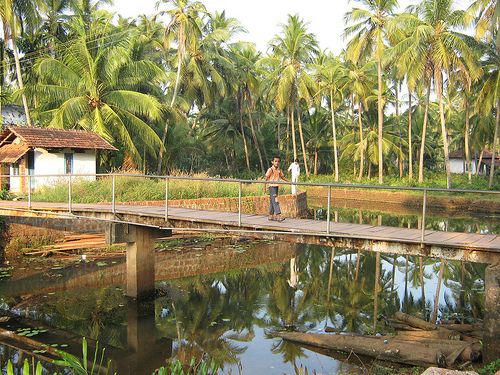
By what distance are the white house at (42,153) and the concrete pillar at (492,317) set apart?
16.1 m

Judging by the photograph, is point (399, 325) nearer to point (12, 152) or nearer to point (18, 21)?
point (12, 152)

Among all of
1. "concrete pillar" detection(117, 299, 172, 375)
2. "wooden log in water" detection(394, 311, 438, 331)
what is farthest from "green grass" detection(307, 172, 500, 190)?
"concrete pillar" detection(117, 299, 172, 375)

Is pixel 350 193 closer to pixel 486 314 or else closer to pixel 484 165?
pixel 484 165

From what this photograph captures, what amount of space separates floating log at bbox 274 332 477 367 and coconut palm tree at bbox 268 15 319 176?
29972mm

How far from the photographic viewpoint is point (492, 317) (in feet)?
25.6

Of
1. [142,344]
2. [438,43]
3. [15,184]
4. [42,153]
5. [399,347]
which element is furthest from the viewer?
[438,43]

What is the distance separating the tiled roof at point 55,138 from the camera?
19188 mm

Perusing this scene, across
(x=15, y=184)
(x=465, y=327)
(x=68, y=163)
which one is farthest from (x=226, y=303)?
(x=15, y=184)

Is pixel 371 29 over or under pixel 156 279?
over

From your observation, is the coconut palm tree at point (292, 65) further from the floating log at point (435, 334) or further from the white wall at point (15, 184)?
the floating log at point (435, 334)

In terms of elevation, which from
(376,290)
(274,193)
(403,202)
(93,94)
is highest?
(93,94)

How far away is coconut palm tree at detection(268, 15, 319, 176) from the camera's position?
37.4 m

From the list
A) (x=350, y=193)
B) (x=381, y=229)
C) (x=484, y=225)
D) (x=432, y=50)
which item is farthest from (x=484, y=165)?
(x=381, y=229)

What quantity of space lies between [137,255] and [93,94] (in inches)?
534
